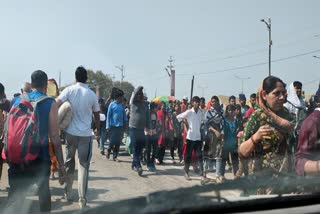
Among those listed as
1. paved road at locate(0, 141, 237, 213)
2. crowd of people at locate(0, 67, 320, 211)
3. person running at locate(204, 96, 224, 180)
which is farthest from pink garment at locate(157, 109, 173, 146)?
person running at locate(204, 96, 224, 180)

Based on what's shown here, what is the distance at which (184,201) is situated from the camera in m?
2.04

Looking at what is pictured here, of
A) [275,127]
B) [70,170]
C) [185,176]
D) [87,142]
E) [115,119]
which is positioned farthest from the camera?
[115,119]

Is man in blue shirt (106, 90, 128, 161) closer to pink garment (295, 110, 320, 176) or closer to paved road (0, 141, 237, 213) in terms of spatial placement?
paved road (0, 141, 237, 213)

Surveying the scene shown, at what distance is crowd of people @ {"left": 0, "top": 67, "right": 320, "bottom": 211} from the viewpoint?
3.51 m

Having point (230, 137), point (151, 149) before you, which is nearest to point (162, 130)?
point (151, 149)

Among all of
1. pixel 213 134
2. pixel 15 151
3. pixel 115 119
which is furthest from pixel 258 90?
pixel 115 119

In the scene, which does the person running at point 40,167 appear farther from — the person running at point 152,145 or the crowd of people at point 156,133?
the person running at point 152,145

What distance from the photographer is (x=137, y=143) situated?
9828 mm

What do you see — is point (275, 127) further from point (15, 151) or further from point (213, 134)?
point (213, 134)

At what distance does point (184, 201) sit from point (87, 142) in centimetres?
426

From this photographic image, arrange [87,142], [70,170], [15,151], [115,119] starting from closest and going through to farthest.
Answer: [15,151] < [87,142] < [70,170] < [115,119]

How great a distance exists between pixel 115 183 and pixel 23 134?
4.13 meters

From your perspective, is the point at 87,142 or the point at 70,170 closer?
the point at 87,142

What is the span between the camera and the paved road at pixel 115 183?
642cm
